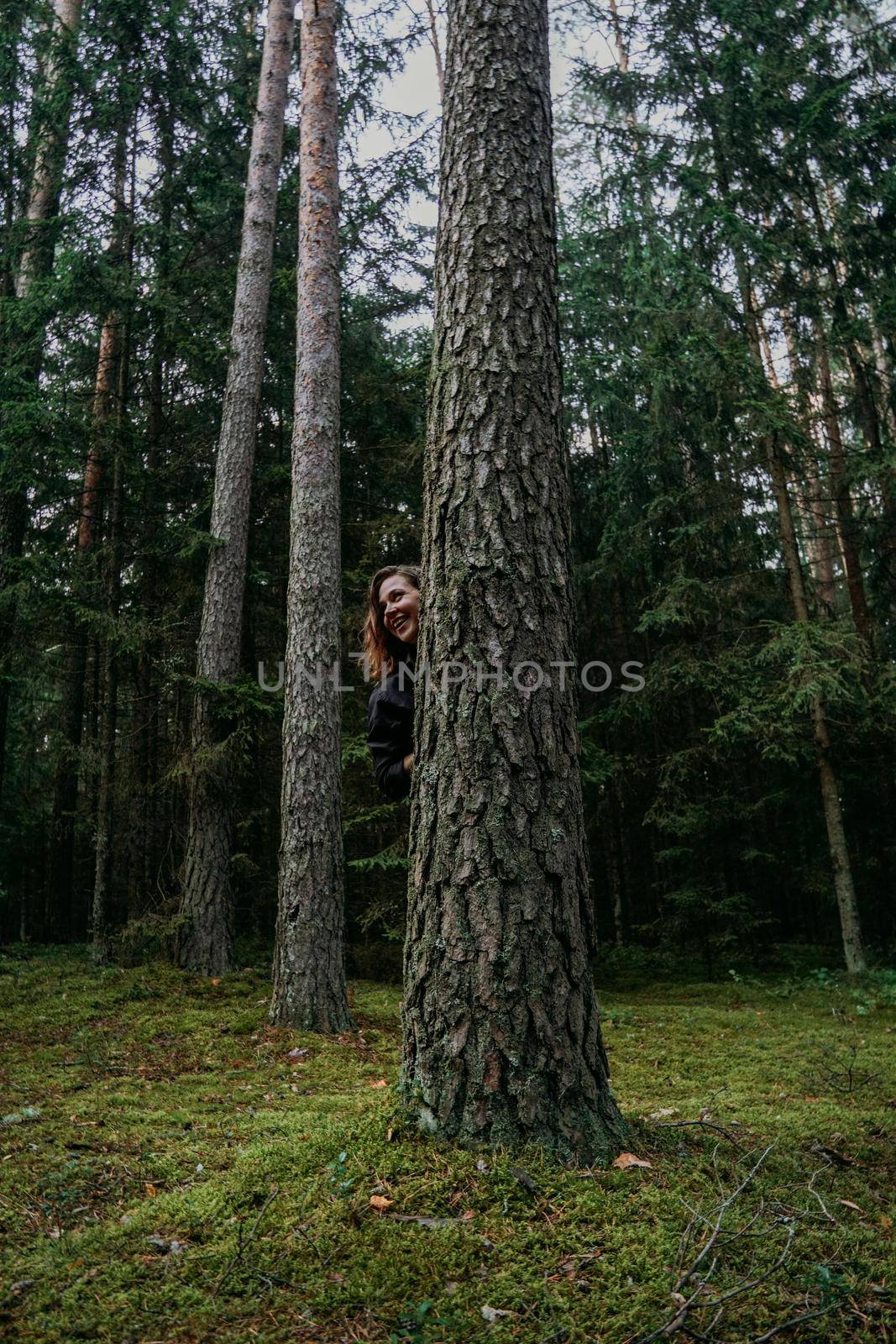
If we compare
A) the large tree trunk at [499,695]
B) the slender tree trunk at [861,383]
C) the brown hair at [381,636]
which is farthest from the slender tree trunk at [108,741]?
the slender tree trunk at [861,383]

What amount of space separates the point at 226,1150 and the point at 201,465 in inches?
409

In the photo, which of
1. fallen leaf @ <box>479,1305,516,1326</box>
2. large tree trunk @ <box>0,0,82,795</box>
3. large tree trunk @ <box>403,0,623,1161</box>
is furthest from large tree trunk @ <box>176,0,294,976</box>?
fallen leaf @ <box>479,1305,516,1326</box>

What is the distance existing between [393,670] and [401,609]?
301mm

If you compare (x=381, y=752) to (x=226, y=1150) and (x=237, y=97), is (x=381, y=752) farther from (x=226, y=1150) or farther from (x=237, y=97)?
(x=237, y=97)

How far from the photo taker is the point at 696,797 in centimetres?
1178

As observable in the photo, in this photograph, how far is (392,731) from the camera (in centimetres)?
372

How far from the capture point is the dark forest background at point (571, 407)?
10102 millimetres

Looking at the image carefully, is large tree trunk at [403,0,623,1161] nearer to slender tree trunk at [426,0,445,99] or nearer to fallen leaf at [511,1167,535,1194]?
fallen leaf at [511,1167,535,1194]

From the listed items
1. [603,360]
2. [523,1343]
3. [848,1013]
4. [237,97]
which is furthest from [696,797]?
[237,97]

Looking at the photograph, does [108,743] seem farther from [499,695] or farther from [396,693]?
[499,695]

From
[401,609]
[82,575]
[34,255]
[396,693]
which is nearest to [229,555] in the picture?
[82,575]

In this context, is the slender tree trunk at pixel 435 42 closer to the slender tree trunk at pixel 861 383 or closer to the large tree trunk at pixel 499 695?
the slender tree trunk at pixel 861 383

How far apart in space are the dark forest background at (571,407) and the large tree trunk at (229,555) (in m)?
0.36

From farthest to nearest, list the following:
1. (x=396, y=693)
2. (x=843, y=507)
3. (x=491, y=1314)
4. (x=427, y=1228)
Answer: (x=843, y=507) → (x=396, y=693) → (x=427, y=1228) → (x=491, y=1314)
